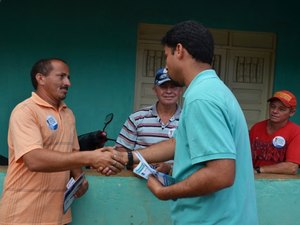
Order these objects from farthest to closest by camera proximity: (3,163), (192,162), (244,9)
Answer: (244,9)
(3,163)
(192,162)

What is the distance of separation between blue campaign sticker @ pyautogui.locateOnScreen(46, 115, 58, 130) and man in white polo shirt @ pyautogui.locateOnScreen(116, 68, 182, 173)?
0.83m

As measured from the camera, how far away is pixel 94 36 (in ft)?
18.5

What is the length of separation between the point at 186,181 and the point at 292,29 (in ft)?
14.0

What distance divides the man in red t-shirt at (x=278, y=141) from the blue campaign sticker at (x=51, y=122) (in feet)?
5.43

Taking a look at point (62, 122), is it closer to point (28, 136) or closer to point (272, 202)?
point (28, 136)

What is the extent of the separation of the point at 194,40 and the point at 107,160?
1050 millimetres

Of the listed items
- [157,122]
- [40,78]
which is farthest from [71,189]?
[157,122]

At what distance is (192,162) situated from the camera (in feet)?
7.14

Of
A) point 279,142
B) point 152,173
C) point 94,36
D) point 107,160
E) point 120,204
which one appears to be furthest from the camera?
point 94,36

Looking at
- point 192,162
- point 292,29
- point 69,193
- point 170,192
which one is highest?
point 292,29

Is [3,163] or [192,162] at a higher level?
→ [192,162]

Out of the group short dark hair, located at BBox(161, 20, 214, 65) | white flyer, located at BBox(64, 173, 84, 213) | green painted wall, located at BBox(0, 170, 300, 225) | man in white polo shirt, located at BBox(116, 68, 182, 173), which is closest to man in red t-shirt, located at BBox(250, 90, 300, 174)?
green painted wall, located at BBox(0, 170, 300, 225)

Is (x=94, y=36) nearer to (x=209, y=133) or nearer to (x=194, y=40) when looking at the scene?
(x=194, y=40)

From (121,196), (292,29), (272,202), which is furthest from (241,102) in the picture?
(121,196)
